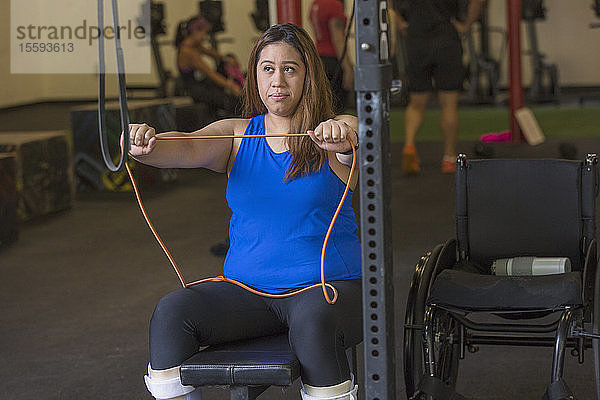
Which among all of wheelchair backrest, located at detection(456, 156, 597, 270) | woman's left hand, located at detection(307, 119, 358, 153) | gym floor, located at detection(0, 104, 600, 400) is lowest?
gym floor, located at detection(0, 104, 600, 400)

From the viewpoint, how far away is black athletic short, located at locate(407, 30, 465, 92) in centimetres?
586

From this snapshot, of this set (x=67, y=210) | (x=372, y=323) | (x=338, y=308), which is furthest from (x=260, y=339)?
(x=67, y=210)

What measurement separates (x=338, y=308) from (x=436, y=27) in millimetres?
4282

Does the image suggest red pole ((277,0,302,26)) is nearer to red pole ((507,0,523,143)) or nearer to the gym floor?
the gym floor

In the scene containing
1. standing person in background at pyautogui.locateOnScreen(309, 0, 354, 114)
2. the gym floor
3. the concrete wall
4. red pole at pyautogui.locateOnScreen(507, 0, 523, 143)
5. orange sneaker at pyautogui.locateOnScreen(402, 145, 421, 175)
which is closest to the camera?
the gym floor

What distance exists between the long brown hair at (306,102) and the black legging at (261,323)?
273mm

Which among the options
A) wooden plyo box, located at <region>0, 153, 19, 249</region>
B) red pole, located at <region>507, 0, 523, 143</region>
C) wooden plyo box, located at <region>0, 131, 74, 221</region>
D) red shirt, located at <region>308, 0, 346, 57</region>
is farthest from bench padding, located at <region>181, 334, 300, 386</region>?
red pole, located at <region>507, 0, 523, 143</region>

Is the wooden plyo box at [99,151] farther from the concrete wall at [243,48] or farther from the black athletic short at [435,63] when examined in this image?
the concrete wall at [243,48]

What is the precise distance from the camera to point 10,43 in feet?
40.8

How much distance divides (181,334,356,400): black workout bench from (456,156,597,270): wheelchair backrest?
0.79 meters

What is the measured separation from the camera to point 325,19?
19.0ft

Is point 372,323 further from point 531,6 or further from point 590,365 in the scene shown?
point 531,6

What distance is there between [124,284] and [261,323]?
6.63 ft

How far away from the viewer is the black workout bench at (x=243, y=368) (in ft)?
5.59
